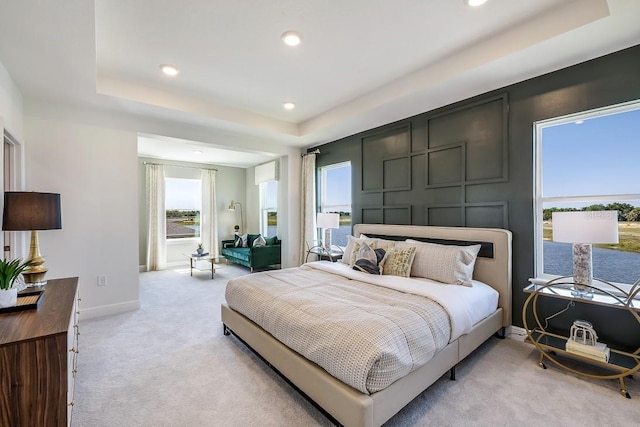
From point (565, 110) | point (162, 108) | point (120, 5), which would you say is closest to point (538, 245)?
point (565, 110)

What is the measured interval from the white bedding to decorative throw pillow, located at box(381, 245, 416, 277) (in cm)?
11

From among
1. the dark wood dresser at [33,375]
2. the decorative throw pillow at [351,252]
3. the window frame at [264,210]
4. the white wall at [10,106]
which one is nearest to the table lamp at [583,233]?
the decorative throw pillow at [351,252]

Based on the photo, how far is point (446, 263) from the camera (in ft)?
9.34

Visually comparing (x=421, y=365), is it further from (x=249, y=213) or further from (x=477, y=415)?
(x=249, y=213)

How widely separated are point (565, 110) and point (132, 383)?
4.39 m

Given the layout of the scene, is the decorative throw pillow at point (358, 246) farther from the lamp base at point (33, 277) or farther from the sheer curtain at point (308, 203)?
the lamp base at point (33, 277)

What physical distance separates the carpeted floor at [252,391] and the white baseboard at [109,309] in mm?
685

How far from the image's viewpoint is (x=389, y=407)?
1593 millimetres

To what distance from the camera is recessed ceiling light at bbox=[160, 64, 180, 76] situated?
2.89 metres

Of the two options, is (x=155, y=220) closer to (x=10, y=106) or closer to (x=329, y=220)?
(x=10, y=106)

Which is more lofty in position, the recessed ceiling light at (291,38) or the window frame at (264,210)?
the recessed ceiling light at (291,38)

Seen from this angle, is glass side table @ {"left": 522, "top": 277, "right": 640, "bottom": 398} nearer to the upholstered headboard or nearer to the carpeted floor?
the carpeted floor

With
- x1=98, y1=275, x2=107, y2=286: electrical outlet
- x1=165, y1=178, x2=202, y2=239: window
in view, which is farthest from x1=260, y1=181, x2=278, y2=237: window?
x1=98, y1=275, x2=107, y2=286: electrical outlet

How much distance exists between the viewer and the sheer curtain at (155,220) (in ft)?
21.2
